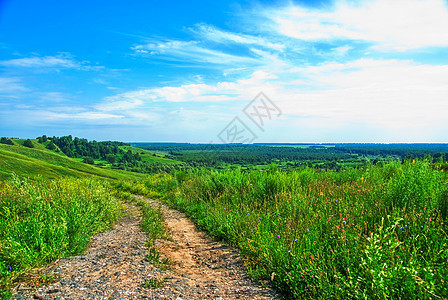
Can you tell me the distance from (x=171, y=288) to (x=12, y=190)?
5.28 meters

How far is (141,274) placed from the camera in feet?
14.0

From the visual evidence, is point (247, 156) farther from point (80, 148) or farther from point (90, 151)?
point (80, 148)

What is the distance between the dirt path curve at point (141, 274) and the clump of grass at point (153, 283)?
5cm

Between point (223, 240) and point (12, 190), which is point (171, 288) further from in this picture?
point (12, 190)

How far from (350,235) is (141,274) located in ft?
10.8

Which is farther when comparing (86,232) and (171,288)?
(86,232)

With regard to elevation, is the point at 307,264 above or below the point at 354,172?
below

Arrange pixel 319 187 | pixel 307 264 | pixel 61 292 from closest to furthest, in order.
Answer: pixel 61 292
pixel 307 264
pixel 319 187

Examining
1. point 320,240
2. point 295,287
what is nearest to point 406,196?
point 320,240

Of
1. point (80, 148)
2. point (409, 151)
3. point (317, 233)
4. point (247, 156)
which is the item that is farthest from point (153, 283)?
point (247, 156)

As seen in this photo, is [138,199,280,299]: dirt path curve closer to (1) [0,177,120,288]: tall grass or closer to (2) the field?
(2) the field

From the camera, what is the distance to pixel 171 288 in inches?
153

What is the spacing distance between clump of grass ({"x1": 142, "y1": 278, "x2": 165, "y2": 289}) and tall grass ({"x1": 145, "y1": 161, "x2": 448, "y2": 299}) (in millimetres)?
1500

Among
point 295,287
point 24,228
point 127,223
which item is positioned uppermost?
point 24,228
